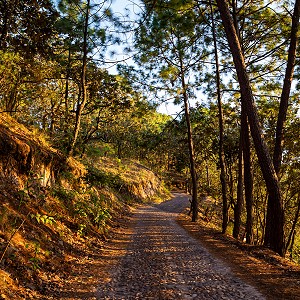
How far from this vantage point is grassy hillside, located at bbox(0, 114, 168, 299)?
15.8 feet

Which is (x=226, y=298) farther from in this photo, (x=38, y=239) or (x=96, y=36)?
(x=96, y=36)

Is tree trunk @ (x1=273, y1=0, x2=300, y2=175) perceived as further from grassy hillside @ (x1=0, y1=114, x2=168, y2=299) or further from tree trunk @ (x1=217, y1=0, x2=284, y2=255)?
grassy hillside @ (x1=0, y1=114, x2=168, y2=299)

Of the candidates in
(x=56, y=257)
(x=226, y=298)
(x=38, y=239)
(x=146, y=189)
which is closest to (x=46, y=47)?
(x=38, y=239)

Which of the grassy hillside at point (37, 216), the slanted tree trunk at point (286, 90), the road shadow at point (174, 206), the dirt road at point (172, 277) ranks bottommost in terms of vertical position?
the road shadow at point (174, 206)

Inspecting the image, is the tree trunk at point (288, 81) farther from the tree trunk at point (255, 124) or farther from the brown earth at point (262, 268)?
the brown earth at point (262, 268)

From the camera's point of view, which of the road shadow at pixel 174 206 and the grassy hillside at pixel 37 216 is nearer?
the grassy hillside at pixel 37 216

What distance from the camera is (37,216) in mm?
5055

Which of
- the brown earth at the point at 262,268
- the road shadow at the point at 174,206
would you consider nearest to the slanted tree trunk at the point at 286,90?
the brown earth at the point at 262,268

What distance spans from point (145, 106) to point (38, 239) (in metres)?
8.02

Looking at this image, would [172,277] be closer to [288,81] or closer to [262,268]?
[262,268]

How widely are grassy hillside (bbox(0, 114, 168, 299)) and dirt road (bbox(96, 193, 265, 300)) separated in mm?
1213

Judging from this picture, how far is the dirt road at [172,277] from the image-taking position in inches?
193

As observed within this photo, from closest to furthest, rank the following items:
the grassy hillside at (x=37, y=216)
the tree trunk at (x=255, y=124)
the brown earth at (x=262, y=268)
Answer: the grassy hillside at (x=37, y=216), the brown earth at (x=262, y=268), the tree trunk at (x=255, y=124)

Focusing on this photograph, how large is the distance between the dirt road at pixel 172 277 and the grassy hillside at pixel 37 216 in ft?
3.98
